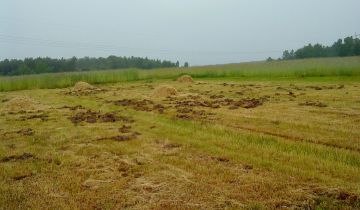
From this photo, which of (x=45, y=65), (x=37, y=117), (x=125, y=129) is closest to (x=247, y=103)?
(x=125, y=129)

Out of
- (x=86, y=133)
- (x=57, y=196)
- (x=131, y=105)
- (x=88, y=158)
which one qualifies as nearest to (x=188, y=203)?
(x=57, y=196)

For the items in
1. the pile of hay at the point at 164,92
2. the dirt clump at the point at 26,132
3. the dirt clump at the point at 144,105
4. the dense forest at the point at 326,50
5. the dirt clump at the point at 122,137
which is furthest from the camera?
the dense forest at the point at 326,50

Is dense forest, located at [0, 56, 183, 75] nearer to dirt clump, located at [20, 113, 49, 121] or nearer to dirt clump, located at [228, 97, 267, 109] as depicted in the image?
dirt clump, located at [20, 113, 49, 121]

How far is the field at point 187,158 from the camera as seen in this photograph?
5488 millimetres

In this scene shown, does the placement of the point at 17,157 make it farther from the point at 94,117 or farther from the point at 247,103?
the point at 247,103

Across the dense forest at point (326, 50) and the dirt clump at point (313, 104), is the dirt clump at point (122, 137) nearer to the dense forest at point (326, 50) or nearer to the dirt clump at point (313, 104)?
the dirt clump at point (313, 104)

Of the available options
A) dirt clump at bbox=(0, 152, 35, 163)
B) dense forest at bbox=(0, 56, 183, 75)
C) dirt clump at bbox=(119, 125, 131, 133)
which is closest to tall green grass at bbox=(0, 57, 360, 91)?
dirt clump at bbox=(119, 125, 131, 133)

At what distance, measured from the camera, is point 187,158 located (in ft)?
24.8

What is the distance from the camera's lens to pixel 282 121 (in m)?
11.1

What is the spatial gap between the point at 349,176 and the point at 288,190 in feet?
4.02

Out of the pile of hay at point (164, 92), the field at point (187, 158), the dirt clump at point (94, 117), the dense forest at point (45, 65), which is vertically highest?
the dense forest at point (45, 65)

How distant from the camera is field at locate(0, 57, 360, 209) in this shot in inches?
216

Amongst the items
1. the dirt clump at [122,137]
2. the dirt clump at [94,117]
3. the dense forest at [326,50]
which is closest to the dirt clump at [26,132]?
the dirt clump at [94,117]

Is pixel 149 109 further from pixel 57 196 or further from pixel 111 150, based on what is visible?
pixel 57 196
